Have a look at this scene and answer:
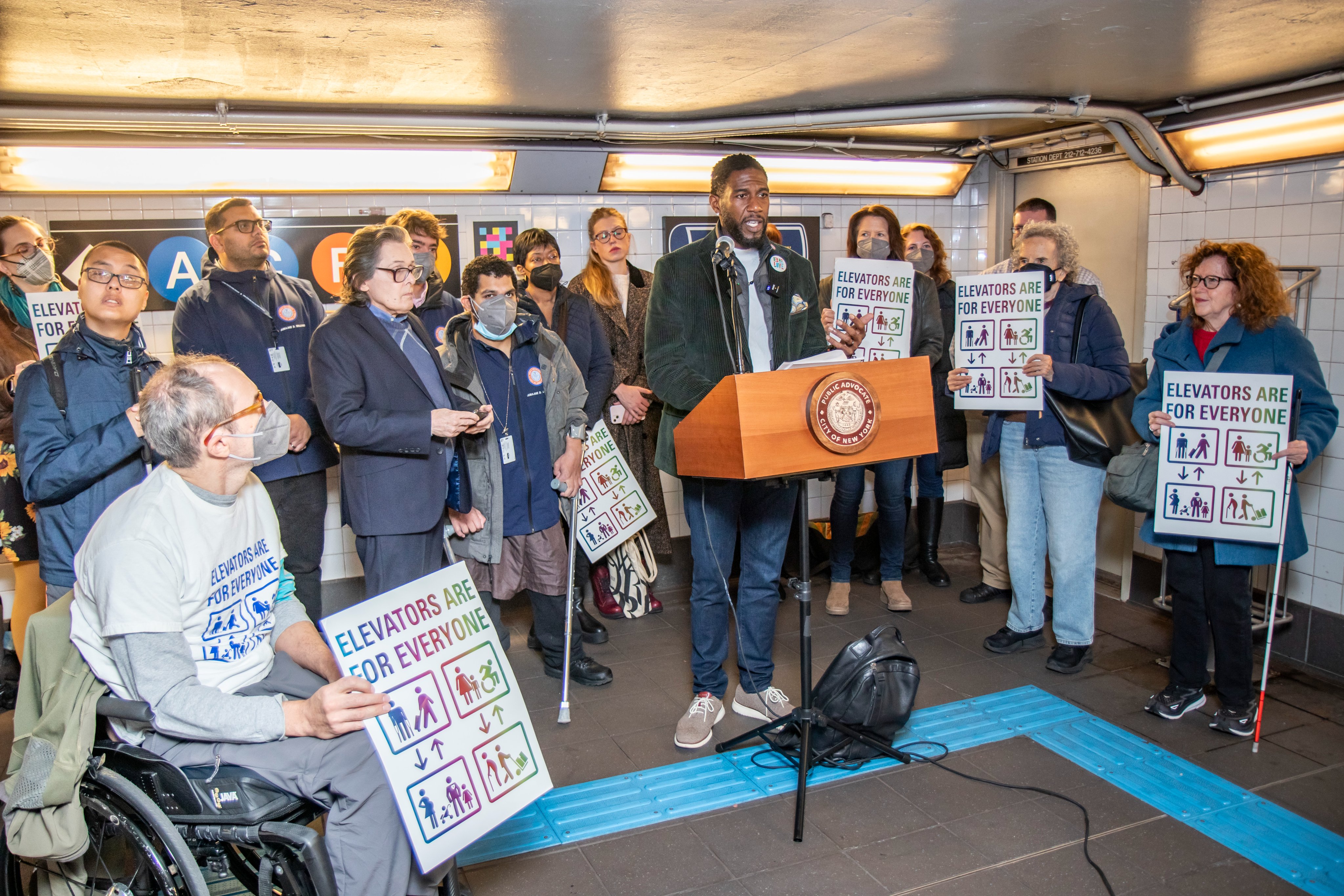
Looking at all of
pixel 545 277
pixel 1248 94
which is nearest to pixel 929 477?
pixel 1248 94

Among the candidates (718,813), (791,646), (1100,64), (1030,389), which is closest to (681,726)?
(718,813)

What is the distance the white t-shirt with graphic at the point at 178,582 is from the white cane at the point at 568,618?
1634 millimetres

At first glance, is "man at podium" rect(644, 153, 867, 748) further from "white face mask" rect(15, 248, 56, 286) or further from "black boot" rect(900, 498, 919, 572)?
"white face mask" rect(15, 248, 56, 286)

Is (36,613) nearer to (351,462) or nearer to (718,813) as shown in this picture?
(351,462)

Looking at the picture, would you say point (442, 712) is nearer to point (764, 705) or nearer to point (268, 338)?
point (764, 705)

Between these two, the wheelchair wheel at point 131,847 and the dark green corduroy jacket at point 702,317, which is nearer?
the wheelchair wheel at point 131,847

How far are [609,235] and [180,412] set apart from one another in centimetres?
321

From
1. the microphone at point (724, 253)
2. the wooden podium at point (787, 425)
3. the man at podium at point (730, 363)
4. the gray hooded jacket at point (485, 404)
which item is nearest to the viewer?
the wooden podium at point (787, 425)

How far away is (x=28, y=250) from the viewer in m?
4.14

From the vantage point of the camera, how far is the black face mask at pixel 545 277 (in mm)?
4691

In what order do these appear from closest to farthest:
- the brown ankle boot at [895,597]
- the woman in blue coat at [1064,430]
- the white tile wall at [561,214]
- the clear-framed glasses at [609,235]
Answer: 1. the woman in blue coat at [1064,430]
2. the white tile wall at [561,214]
3. the clear-framed glasses at [609,235]
4. the brown ankle boot at [895,597]

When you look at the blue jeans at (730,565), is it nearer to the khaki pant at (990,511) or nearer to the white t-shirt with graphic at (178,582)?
the white t-shirt with graphic at (178,582)

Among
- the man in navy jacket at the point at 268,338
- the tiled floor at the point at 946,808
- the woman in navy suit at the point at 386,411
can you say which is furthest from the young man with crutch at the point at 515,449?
the man in navy jacket at the point at 268,338

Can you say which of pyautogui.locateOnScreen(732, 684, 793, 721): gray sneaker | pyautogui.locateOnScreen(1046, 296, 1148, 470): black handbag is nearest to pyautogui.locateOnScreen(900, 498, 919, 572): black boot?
pyautogui.locateOnScreen(1046, 296, 1148, 470): black handbag
